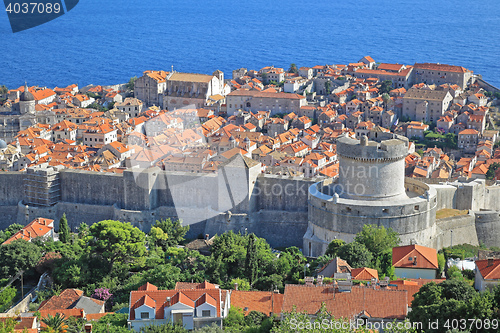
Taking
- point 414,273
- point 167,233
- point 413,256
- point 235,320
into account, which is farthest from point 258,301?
point 167,233

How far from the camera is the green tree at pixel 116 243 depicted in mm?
32844

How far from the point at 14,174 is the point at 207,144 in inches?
791

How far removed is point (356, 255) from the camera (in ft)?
96.3

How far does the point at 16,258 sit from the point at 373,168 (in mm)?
15323

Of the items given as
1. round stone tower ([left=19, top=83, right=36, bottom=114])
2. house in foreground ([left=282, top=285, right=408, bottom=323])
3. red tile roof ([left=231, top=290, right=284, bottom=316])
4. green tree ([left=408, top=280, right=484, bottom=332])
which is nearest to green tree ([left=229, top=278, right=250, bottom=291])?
red tile roof ([left=231, top=290, right=284, bottom=316])

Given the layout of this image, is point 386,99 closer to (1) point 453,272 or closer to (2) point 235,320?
(1) point 453,272

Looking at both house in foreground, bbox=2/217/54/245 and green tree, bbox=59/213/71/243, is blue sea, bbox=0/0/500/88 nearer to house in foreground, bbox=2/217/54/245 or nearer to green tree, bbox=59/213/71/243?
house in foreground, bbox=2/217/54/245

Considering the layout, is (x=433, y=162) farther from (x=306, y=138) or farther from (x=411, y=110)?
(x=411, y=110)

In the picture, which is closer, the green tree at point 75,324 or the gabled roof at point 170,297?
the gabled roof at point 170,297

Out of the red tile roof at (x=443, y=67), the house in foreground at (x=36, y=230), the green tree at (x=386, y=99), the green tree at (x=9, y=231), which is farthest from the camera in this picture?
the red tile roof at (x=443, y=67)

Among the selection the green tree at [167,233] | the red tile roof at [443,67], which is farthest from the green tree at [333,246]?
the red tile roof at [443,67]

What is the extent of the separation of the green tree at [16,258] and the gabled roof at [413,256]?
15.0 m

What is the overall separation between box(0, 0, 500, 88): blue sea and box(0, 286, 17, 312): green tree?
7732 centimetres

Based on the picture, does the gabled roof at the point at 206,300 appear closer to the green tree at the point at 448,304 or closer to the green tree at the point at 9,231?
the green tree at the point at 448,304
